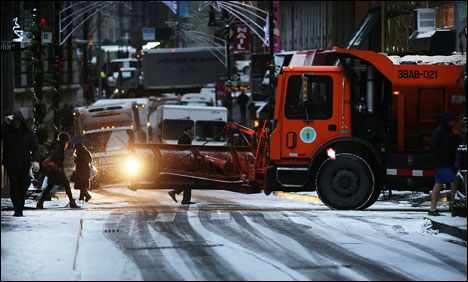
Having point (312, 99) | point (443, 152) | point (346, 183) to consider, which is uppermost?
point (312, 99)

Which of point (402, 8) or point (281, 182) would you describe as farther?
point (402, 8)

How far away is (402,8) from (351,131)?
68.3ft

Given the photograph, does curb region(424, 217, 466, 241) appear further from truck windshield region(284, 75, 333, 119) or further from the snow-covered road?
truck windshield region(284, 75, 333, 119)

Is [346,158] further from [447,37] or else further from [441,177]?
[447,37]

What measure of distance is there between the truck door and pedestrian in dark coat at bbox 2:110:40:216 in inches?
206

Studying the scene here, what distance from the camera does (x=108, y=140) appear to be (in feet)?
96.6

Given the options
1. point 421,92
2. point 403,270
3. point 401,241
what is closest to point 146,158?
point 421,92

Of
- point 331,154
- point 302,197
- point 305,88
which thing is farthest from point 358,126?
point 302,197

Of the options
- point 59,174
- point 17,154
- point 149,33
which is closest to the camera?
point 17,154

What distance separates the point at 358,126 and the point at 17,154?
6694mm

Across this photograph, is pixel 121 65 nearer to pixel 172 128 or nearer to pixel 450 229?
pixel 172 128

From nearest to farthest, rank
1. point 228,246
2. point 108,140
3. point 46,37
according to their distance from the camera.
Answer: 1. point 228,246
2. point 46,37
3. point 108,140

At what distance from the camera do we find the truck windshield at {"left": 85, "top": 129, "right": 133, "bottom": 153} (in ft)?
95.4

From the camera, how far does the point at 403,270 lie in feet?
36.3
